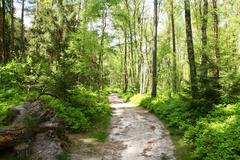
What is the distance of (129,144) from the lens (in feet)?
38.8

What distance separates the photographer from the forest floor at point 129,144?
33.9 feet

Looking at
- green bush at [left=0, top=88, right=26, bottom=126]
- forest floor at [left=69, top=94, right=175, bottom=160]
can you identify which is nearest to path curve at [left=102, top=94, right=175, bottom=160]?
forest floor at [left=69, top=94, right=175, bottom=160]

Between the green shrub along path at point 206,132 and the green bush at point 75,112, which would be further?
the green bush at point 75,112

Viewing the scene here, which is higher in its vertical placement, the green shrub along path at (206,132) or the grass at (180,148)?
the green shrub along path at (206,132)

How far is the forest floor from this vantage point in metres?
10.3

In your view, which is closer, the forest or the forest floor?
the forest

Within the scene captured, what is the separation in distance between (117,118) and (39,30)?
11.1 metres

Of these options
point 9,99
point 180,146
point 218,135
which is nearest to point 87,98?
point 9,99

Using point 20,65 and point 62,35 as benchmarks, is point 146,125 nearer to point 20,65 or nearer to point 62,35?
point 20,65

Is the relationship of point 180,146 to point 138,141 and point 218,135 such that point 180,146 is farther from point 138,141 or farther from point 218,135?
point 218,135

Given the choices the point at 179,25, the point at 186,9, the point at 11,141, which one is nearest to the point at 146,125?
the point at 186,9

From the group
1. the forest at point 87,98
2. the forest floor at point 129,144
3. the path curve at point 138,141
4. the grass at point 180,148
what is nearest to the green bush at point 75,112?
the forest at point 87,98

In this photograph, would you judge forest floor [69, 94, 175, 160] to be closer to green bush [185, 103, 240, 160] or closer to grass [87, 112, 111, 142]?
grass [87, 112, 111, 142]

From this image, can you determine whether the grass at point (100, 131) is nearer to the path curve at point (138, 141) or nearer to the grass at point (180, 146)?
the path curve at point (138, 141)
